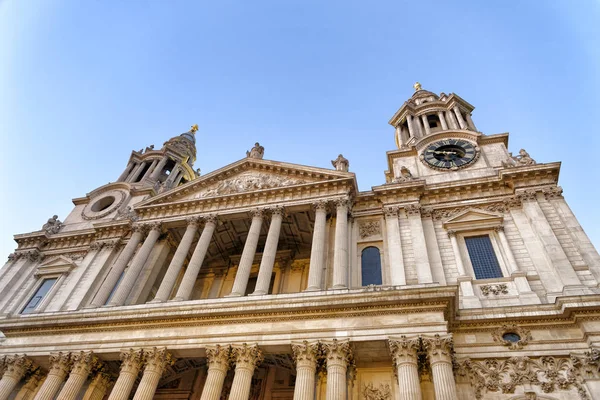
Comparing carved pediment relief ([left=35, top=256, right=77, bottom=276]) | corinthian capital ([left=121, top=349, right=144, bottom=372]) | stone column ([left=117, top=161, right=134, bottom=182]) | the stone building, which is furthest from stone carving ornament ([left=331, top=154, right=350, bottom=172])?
stone column ([left=117, top=161, right=134, bottom=182])

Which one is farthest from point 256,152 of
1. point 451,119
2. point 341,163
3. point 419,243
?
point 451,119

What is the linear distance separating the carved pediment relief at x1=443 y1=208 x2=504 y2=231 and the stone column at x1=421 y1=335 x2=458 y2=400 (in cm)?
721

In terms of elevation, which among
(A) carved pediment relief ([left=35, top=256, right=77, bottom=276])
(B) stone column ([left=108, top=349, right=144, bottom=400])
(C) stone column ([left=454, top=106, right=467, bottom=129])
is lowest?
(B) stone column ([left=108, top=349, right=144, bottom=400])

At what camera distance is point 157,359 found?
631 inches

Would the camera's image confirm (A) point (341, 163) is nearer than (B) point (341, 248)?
No

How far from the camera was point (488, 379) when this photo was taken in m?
14.0

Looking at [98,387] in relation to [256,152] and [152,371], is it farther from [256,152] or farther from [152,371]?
[256,152]

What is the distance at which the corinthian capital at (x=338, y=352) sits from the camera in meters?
14.1

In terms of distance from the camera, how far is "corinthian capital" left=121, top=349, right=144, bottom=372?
53.0 ft

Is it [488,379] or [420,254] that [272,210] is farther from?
[488,379]

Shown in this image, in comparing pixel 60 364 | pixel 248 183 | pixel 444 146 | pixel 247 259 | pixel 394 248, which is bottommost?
pixel 60 364

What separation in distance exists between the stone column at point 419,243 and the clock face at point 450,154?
4.64 metres

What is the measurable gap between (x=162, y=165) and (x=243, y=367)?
988 inches

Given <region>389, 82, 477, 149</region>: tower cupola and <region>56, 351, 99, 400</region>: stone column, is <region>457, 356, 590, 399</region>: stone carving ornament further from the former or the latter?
<region>389, 82, 477, 149</region>: tower cupola
